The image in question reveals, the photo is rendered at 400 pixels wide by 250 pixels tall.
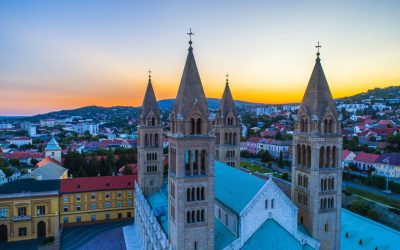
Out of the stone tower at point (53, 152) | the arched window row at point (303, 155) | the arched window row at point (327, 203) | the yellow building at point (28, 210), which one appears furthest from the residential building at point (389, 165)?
the stone tower at point (53, 152)

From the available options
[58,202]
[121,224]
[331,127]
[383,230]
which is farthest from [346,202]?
[58,202]

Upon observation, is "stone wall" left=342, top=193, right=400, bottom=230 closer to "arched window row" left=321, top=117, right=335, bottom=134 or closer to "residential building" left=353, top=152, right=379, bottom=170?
"arched window row" left=321, top=117, right=335, bottom=134

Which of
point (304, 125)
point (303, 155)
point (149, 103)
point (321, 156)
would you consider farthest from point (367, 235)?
point (149, 103)

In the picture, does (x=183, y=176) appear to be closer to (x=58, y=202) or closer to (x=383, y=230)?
(x=383, y=230)

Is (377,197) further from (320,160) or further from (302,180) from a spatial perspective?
(320,160)

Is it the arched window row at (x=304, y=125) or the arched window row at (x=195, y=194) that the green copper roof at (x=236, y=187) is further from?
the arched window row at (x=304, y=125)

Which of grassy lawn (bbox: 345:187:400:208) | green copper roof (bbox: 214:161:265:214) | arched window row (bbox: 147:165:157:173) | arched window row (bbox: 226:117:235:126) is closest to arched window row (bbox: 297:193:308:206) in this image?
green copper roof (bbox: 214:161:265:214)
